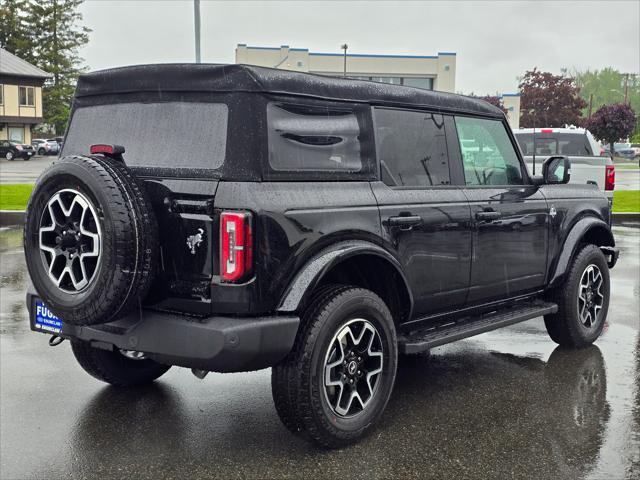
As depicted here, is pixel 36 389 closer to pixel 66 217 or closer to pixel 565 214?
pixel 66 217

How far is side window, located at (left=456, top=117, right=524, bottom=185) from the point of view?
5160 mm

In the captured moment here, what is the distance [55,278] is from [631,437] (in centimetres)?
322

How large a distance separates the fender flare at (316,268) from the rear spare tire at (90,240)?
679mm

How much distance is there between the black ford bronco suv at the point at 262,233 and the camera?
11.8 feet

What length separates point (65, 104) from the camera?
72.5 m

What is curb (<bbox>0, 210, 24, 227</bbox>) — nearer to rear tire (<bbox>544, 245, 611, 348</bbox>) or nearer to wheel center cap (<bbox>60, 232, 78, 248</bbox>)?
rear tire (<bbox>544, 245, 611, 348</bbox>)

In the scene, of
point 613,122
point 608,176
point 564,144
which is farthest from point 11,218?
point 613,122

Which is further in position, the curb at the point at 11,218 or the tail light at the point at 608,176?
the curb at the point at 11,218

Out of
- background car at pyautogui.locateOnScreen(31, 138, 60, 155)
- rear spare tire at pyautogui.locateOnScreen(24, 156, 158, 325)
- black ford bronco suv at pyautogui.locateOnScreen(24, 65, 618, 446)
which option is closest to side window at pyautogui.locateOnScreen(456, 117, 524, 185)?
black ford bronco suv at pyautogui.locateOnScreen(24, 65, 618, 446)

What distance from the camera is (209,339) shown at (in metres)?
3.54

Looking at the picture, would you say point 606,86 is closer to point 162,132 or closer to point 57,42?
point 57,42

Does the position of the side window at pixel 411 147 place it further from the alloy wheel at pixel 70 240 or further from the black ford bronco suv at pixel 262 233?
the alloy wheel at pixel 70 240

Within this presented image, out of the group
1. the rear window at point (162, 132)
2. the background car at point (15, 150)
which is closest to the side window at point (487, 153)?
the rear window at point (162, 132)

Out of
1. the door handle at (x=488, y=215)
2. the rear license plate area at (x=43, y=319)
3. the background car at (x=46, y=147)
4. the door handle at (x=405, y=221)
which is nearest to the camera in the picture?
the rear license plate area at (x=43, y=319)
